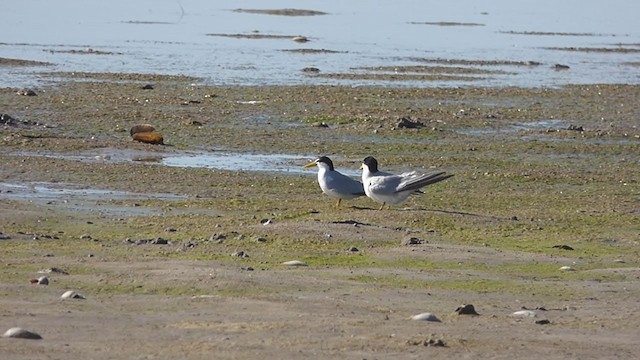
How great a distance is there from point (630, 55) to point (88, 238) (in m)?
35.5

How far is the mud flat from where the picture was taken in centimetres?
802

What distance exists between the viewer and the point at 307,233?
1195cm

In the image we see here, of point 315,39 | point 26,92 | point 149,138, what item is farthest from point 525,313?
point 315,39

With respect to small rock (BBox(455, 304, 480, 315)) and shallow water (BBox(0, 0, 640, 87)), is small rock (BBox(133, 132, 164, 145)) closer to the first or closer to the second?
shallow water (BBox(0, 0, 640, 87))

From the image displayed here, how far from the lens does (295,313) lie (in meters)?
8.51

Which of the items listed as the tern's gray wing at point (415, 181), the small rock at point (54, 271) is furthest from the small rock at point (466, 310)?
the tern's gray wing at point (415, 181)

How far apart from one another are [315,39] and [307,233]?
35770mm

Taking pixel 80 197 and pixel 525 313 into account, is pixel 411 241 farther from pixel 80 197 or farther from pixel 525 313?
pixel 80 197

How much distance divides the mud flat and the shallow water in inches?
282

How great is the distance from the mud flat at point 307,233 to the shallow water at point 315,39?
282 inches

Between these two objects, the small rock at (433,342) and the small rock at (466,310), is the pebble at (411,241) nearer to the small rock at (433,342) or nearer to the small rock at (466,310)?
the small rock at (466,310)

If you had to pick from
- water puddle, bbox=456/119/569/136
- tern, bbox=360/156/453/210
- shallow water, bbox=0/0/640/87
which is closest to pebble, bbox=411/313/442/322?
tern, bbox=360/156/453/210

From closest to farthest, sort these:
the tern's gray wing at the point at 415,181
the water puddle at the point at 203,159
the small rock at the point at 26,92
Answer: the tern's gray wing at the point at 415,181, the water puddle at the point at 203,159, the small rock at the point at 26,92

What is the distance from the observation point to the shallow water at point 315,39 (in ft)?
110
